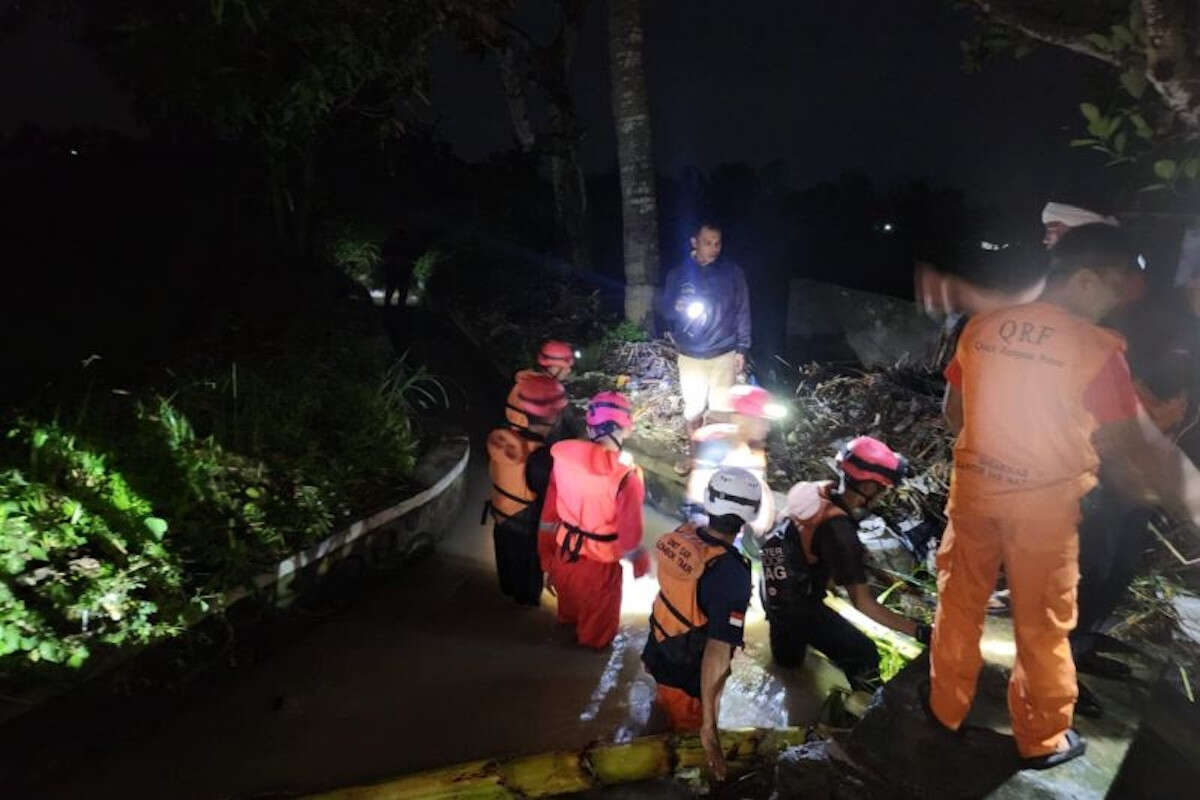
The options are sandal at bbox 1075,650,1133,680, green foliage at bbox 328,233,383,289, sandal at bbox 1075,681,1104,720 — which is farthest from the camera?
green foliage at bbox 328,233,383,289

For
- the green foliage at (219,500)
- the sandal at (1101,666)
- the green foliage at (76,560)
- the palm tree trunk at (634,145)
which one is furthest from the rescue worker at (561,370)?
the palm tree trunk at (634,145)

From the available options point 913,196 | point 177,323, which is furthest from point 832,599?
point 913,196

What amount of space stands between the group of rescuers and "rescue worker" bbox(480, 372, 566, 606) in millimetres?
11

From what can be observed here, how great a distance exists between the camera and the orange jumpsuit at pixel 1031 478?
2.44 metres

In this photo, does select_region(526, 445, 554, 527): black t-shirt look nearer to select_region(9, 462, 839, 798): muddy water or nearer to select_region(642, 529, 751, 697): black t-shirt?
select_region(9, 462, 839, 798): muddy water

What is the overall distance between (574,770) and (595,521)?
1.35m

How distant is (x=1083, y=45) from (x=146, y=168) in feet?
54.9

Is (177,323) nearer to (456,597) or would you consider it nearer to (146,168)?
(456,597)

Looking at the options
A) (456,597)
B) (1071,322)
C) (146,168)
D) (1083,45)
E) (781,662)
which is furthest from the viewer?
(146,168)

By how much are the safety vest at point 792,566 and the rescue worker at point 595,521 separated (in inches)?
32.0

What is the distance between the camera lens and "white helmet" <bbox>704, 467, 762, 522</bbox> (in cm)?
307

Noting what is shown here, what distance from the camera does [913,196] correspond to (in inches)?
671

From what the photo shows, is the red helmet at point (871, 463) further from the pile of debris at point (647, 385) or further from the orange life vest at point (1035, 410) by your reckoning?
the pile of debris at point (647, 385)

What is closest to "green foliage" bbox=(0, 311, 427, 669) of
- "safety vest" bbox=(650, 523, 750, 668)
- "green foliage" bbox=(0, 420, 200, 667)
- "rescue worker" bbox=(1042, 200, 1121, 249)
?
"green foliage" bbox=(0, 420, 200, 667)
